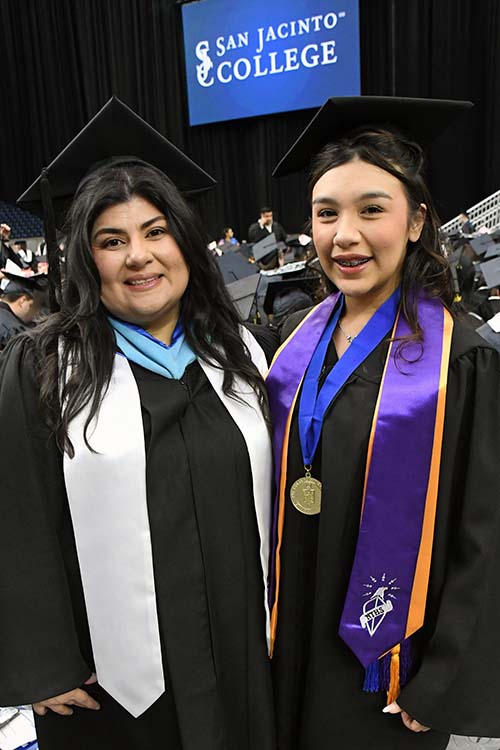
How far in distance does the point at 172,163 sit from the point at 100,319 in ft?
1.54

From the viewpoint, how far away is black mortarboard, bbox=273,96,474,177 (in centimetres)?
135

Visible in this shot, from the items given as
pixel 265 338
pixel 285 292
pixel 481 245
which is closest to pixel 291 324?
pixel 265 338

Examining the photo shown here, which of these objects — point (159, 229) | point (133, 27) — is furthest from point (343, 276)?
point (133, 27)

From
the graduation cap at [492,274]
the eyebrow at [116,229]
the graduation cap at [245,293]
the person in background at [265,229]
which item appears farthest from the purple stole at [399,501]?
the person in background at [265,229]

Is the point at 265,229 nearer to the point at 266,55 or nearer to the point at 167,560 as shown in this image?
the point at 266,55

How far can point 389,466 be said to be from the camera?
4.37ft

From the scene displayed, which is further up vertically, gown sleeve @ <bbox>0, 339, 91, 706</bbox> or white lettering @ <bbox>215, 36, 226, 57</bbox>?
white lettering @ <bbox>215, 36, 226, 57</bbox>

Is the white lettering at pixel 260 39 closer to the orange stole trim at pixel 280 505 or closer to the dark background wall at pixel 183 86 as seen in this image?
the dark background wall at pixel 183 86

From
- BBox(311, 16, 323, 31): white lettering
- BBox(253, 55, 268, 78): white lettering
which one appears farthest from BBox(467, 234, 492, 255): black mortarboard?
BBox(253, 55, 268, 78): white lettering

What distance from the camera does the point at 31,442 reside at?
4.47 ft

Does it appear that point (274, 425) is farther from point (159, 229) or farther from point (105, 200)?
point (105, 200)

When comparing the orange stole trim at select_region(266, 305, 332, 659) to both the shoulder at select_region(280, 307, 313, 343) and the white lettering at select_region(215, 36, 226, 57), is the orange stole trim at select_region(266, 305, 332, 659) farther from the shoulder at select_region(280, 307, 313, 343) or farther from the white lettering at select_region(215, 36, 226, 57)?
the white lettering at select_region(215, 36, 226, 57)

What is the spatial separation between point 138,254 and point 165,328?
0.24 m

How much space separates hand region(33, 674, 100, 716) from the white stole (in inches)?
2.4
